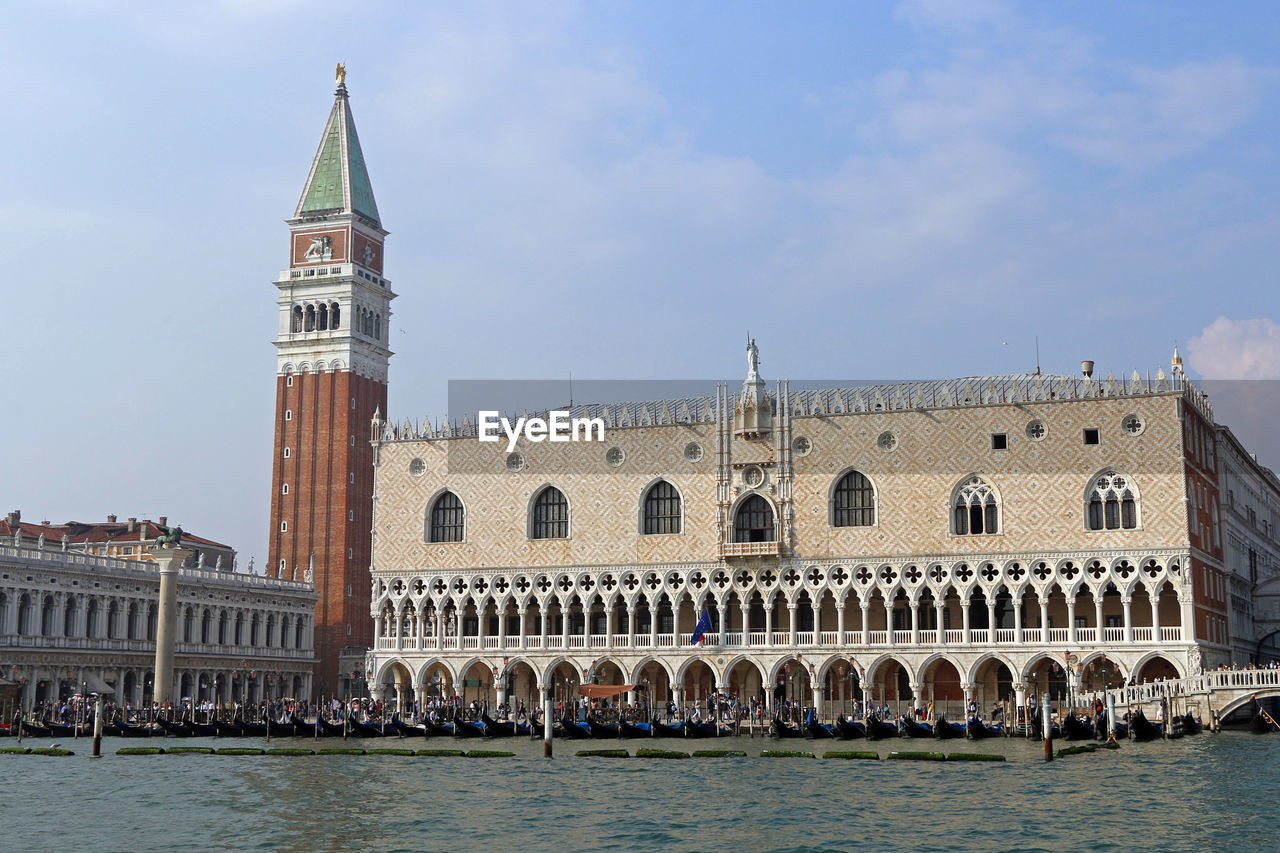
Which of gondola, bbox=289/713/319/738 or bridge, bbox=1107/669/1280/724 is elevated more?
bridge, bbox=1107/669/1280/724

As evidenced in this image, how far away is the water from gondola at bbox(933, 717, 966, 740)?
5.90 feet

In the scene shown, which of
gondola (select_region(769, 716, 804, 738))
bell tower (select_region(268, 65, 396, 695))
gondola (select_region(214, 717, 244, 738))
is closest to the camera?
gondola (select_region(769, 716, 804, 738))

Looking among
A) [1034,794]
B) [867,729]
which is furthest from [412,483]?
[1034,794]

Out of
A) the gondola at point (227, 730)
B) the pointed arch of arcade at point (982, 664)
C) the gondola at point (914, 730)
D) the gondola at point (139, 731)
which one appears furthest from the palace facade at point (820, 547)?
the gondola at point (139, 731)

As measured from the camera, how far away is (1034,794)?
2809 centimetres

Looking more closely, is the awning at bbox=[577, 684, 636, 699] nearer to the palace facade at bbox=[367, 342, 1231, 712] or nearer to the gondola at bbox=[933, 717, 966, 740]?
the palace facade at bbox=[367, 342, 1231, 712]

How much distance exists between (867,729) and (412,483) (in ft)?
72.8

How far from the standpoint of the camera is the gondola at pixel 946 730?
134 feet

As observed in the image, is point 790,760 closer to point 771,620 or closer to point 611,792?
point 611,792

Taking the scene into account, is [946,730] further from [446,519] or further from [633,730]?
[446,519]

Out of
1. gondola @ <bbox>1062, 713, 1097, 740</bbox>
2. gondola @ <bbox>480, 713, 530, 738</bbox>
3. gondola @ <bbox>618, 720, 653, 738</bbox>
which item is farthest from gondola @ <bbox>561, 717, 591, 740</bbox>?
gondola @ <bbox>1062, 713, 1097, 740</bbox>

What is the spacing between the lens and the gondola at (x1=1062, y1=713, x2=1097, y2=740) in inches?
1545

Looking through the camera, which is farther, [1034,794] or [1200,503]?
[1200,503]

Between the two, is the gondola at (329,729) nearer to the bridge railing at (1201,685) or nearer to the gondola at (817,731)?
the gondola at (817,731)
